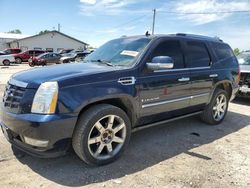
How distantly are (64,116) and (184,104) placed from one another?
248 centimetres

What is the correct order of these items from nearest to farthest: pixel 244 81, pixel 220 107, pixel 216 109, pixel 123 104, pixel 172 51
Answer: pixel 123 104 → pixel 172 51 → pixel 216 109 → pixel 220 107 → pixel 244 81

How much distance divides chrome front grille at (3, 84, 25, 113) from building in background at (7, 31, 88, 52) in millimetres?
45565

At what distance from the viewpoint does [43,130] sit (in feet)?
10.3

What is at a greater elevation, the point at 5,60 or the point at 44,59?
the point at 44,59

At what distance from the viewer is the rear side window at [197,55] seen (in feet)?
16.5

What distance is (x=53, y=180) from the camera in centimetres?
336

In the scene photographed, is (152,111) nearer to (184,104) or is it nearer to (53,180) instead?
(184,104)

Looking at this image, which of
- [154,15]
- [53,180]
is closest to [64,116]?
[53,180]

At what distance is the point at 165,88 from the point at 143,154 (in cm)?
113

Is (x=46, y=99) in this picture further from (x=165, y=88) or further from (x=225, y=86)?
(x=225, y=86)

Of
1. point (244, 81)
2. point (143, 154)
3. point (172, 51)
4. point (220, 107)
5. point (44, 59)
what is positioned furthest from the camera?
point (44, 59)

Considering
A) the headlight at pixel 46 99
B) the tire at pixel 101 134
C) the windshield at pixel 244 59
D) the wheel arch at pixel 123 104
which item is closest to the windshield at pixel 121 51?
the wheel arch at pixel 123 104

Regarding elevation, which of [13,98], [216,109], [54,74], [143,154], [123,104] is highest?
[54,74]

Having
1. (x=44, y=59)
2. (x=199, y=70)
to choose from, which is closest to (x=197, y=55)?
(x=199, y=70)
